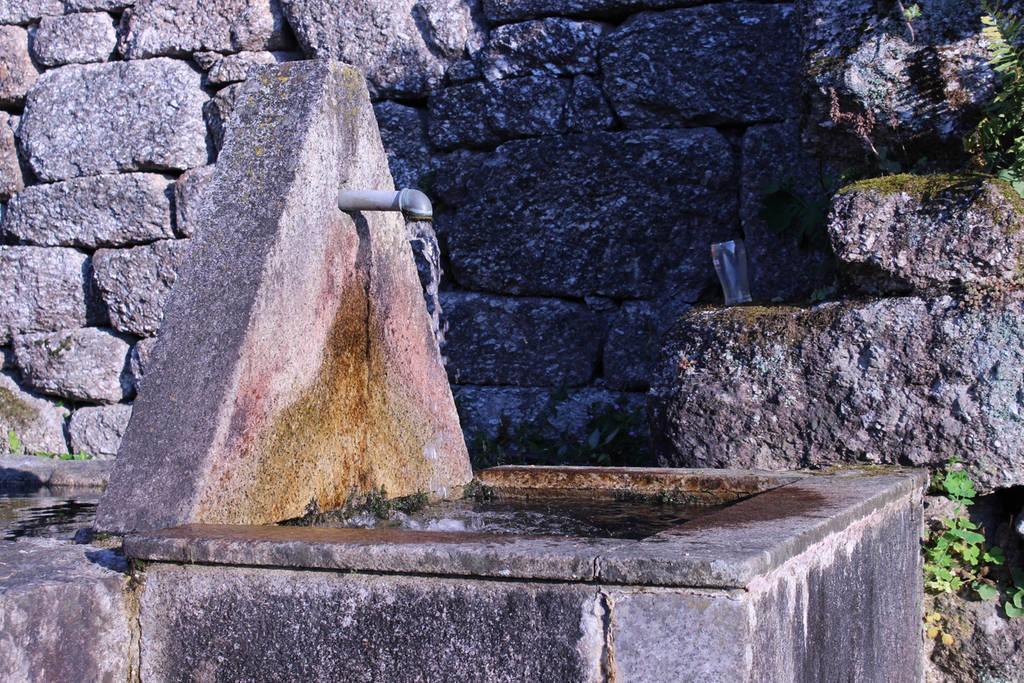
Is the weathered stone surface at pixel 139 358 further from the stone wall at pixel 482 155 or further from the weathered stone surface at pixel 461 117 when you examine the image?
the weathered stone surface at pixel 461 117

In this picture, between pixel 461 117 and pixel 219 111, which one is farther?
pixel 219 111

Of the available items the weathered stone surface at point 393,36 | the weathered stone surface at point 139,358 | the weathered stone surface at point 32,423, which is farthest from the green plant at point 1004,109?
the weathered stone surface at point 32,423

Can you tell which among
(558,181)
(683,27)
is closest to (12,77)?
(558,181)

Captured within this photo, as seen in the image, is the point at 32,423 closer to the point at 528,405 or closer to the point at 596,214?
the point at 528,405

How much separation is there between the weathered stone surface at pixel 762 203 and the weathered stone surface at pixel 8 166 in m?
3.05

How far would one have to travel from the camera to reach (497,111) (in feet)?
13.8

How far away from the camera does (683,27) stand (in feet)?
12.9

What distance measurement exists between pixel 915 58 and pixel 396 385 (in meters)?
1.58

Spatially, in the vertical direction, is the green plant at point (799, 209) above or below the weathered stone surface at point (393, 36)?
below

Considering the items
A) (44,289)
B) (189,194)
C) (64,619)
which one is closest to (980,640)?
(64,619)

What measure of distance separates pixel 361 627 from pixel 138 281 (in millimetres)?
3206

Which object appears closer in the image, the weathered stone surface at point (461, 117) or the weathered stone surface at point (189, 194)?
the weathered stone surface at point (461, 117)

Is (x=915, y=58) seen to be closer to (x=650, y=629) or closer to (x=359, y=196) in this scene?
(x=359, y=196)

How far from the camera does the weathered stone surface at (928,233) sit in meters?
2.74
